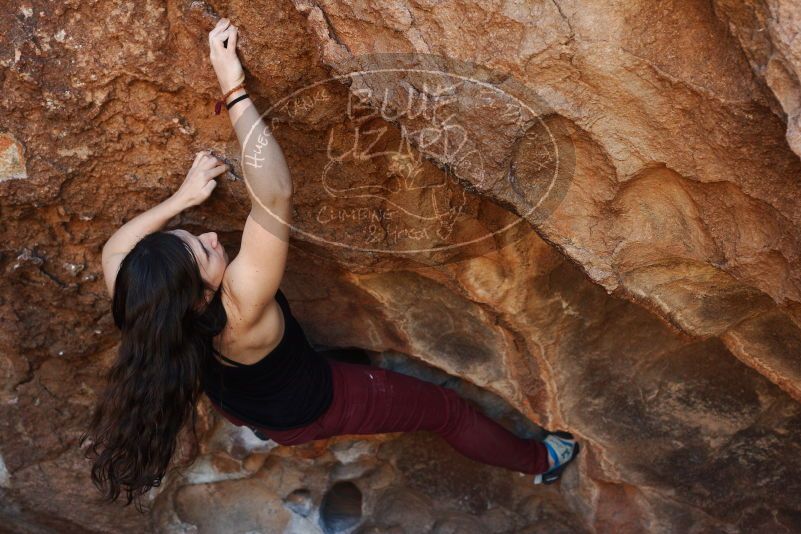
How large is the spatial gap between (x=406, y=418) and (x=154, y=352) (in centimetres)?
78

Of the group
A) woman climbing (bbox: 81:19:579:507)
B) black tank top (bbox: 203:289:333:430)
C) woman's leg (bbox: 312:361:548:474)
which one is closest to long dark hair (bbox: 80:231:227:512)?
woman climbing (bbox: 81:19:579:507)

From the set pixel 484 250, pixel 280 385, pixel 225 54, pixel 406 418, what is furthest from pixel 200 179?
pixel 406 418

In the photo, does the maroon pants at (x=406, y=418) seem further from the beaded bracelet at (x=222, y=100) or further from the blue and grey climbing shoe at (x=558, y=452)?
the beaded bracelet at (x=222, y=100)

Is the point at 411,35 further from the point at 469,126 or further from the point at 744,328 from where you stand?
the point at 744,328

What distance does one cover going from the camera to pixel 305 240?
191cm

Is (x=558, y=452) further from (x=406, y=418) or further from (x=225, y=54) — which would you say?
(x=225, y=54)

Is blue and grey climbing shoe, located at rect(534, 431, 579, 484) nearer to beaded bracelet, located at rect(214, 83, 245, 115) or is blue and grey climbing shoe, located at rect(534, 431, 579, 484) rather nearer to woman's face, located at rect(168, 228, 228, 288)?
woman's face, located at rect(168, 228, 228, 288)

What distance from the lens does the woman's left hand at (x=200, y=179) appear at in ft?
5.68

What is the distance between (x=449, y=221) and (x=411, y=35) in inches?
21.2

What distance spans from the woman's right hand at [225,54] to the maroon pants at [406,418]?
884mm

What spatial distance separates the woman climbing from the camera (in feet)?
5.14

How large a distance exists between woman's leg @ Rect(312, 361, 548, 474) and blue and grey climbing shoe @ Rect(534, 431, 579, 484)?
1.1 inches

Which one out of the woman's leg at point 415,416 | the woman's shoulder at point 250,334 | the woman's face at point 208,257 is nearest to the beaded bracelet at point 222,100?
the woman's face at point 208,257

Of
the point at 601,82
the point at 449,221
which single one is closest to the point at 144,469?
the point at 449,221
